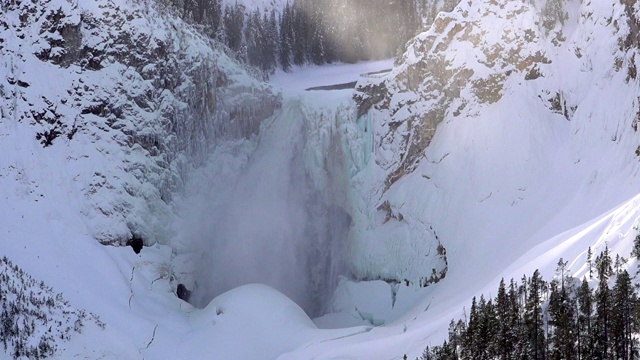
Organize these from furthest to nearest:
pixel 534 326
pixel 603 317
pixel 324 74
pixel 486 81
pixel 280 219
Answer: pixel 324 74 < pixel 280 219 < pixel 486 81 < pixel 534 326 < pixel 603 317

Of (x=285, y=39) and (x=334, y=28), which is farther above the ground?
(x=334, y=28)

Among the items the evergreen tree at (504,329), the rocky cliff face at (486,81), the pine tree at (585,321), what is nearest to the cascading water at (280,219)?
the rocky cliff face at (486,81)

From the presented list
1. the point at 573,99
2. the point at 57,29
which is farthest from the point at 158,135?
the point at 573,99

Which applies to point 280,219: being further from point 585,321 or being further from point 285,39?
point 585,321

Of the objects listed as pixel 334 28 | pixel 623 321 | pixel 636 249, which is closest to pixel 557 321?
pixel 623 321

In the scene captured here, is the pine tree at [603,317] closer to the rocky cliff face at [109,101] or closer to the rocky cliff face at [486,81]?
the rocky cliff face at [486,81]

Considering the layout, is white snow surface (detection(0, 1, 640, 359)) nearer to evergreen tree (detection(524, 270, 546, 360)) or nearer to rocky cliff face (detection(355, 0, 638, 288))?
rocky cliff face (detection(355, 0, 638, 288))

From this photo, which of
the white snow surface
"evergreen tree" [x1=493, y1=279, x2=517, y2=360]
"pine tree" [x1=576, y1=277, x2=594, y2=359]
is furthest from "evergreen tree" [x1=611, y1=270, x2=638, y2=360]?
the white snow surface

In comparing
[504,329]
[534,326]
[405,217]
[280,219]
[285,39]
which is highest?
[285,39]
